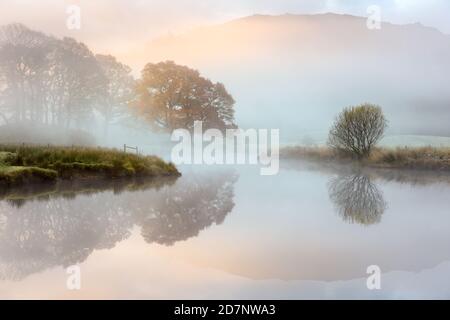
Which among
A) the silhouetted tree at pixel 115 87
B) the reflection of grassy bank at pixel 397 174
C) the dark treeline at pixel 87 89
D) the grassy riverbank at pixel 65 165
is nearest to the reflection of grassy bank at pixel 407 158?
the reflection of grassy bank at pixel 397 174

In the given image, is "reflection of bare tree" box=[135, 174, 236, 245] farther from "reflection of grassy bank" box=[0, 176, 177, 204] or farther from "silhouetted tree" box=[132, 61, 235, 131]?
Result: "silhouetted tree" box=[132, 61, 235, 131]

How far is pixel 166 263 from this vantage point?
509cm

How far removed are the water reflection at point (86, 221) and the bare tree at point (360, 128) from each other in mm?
19276

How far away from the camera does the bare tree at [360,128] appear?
28.9 meters

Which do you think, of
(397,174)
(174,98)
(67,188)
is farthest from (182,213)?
(174,98)

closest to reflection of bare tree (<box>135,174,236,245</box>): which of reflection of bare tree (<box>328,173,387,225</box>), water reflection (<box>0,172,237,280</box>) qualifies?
water reflection (<box>0,172,237,280</box>)

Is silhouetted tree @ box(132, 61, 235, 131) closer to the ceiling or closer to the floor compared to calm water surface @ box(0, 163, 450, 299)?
closer to the ceiling

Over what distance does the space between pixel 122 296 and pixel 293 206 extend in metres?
6.75

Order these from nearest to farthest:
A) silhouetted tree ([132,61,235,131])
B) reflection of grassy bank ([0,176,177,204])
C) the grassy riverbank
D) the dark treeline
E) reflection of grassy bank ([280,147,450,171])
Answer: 1. reflection of grassy bank ([0,176,177,204])
2. the grassy riverbank
3. reflection of grassy bank ([280,147,450,171])
4. the dark treeline
5. silhouetted tree ([132,61,235,131])

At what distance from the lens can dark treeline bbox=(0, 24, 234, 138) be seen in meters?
30.9

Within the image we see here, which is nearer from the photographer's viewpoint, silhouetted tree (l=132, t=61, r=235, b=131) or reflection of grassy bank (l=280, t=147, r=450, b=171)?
reflection of grassy bank (l=280, t=147, r=450, b=171)

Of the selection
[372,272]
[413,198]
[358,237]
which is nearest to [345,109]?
[413,198]

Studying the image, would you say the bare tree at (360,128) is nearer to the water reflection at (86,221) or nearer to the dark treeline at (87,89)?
the dark treeline at (87,89)
